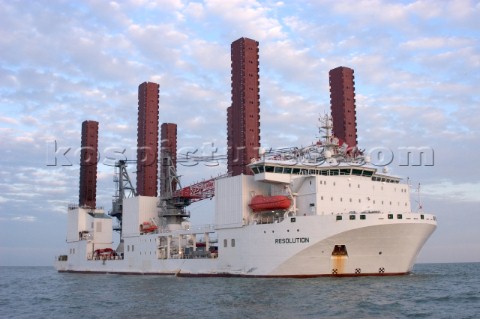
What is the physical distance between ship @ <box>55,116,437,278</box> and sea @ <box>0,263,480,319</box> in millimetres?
1621

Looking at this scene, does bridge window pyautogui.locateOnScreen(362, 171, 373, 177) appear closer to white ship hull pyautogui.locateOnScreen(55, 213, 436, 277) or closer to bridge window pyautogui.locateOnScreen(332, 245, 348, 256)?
white ship hull pyautogui.locateOnScreen(55, 213, 436, 277)

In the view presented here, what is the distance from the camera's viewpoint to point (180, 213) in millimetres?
63688

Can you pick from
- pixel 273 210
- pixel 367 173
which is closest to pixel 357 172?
pixel 367 173

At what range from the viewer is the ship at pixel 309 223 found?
39125mm

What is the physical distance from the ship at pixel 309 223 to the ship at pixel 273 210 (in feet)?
0.27

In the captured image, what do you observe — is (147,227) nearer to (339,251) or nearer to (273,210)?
(273,210)

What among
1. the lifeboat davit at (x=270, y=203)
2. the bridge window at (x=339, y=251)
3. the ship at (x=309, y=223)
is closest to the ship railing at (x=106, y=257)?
the ship at (x=309, y=223)

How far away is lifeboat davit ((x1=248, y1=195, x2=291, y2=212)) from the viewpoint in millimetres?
42875

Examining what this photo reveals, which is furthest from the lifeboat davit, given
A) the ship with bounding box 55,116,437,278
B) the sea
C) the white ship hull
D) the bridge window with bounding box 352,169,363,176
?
the bridge window with bounding box 352,169,363,176

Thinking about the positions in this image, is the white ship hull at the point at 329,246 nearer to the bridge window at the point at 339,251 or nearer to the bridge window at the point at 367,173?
the bridge window at the point at 339,251

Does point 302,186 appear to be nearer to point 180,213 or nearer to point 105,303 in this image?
point 105,303

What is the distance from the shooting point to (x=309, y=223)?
130 feet

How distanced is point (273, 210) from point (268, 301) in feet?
48.3

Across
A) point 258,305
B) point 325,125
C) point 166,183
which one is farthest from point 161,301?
point 166,183
